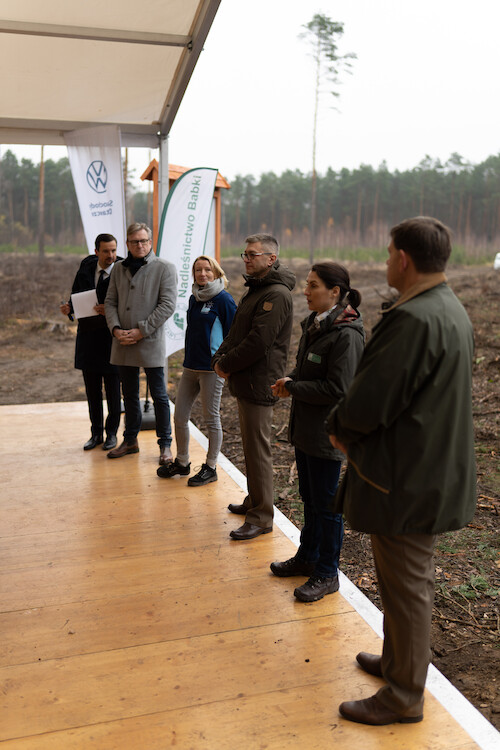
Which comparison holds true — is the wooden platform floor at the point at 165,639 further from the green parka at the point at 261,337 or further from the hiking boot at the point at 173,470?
the green parka at the point at 261,337

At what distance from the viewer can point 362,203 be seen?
3133cm

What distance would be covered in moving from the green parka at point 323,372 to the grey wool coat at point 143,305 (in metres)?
1.96

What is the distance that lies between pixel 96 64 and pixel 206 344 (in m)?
2.55

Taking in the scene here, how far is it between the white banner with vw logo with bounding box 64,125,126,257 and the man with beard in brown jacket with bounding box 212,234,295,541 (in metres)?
2.41

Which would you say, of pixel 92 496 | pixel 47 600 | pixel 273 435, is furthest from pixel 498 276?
pixel 47 600

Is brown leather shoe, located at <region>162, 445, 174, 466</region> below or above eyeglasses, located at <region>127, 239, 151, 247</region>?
below

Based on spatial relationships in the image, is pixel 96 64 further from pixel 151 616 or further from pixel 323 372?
pixel 151 616

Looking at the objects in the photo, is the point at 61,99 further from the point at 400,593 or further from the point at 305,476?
the point at 400,593

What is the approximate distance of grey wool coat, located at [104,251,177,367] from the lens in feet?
14.7

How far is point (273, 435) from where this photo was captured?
677 centimetres

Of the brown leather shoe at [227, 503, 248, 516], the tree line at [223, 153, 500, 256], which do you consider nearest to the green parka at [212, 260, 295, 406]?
the brown leather shoe at [227, 503, 248, 516]

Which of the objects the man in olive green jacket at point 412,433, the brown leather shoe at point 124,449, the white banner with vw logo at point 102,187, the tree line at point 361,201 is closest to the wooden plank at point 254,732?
the man in olive green jacket at point 412,433

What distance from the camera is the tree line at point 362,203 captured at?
29094mm

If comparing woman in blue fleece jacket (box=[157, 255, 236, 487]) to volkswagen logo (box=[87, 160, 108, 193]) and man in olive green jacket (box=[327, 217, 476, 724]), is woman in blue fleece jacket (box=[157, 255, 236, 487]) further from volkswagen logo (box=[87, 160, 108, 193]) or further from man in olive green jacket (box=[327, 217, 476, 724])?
man in olive green jacket (box=[327, 217, 476, 724])
